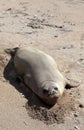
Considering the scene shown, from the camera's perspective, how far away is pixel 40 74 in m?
5.93

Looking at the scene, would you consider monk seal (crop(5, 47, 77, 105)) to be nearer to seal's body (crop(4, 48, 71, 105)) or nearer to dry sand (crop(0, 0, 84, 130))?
seal's body (crop(4, 48, 71, 105))

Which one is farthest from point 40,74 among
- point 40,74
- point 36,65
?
point 36,65

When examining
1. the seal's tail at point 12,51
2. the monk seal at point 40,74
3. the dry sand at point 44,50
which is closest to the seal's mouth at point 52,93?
the monk seal at point 40,74

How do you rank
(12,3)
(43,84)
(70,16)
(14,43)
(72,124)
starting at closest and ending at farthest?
(72,124) < (43,84) < (14,43) < (70,16) < (12,3)

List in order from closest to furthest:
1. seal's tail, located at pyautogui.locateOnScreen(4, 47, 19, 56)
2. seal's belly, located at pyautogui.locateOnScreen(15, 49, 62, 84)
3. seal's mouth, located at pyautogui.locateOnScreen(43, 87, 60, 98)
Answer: seal's mouth, located at pyautogui.locateOnScreen(43, 87, 60, 98) → seal's belly, located at pyautogui.locateOnScreen(15, 49, 62, 84) → seal's tail, located at pyautogui.locateOnScreen(4, 47, 19, 56)

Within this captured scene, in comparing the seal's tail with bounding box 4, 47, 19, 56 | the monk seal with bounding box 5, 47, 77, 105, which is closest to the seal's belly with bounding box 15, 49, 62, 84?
the monk seal with bounding box 5, 47, 77, 105

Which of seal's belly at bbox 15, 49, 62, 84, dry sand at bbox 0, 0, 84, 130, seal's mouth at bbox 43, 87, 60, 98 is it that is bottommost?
dry sand at bbox 0, 0, 84, 130

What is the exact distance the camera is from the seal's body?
557 centimetres

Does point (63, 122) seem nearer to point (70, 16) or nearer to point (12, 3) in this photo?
point (70, 16)

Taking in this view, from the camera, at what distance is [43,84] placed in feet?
18.7

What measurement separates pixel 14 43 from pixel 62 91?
2.14 m

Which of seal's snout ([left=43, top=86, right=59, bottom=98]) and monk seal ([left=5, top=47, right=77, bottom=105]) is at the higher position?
seal's snout ([left=43, top=86, right=59, bottom=98])

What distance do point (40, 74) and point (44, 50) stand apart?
4.88 feet

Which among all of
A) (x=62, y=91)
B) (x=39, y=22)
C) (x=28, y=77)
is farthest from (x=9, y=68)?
(x=39, y=22)
